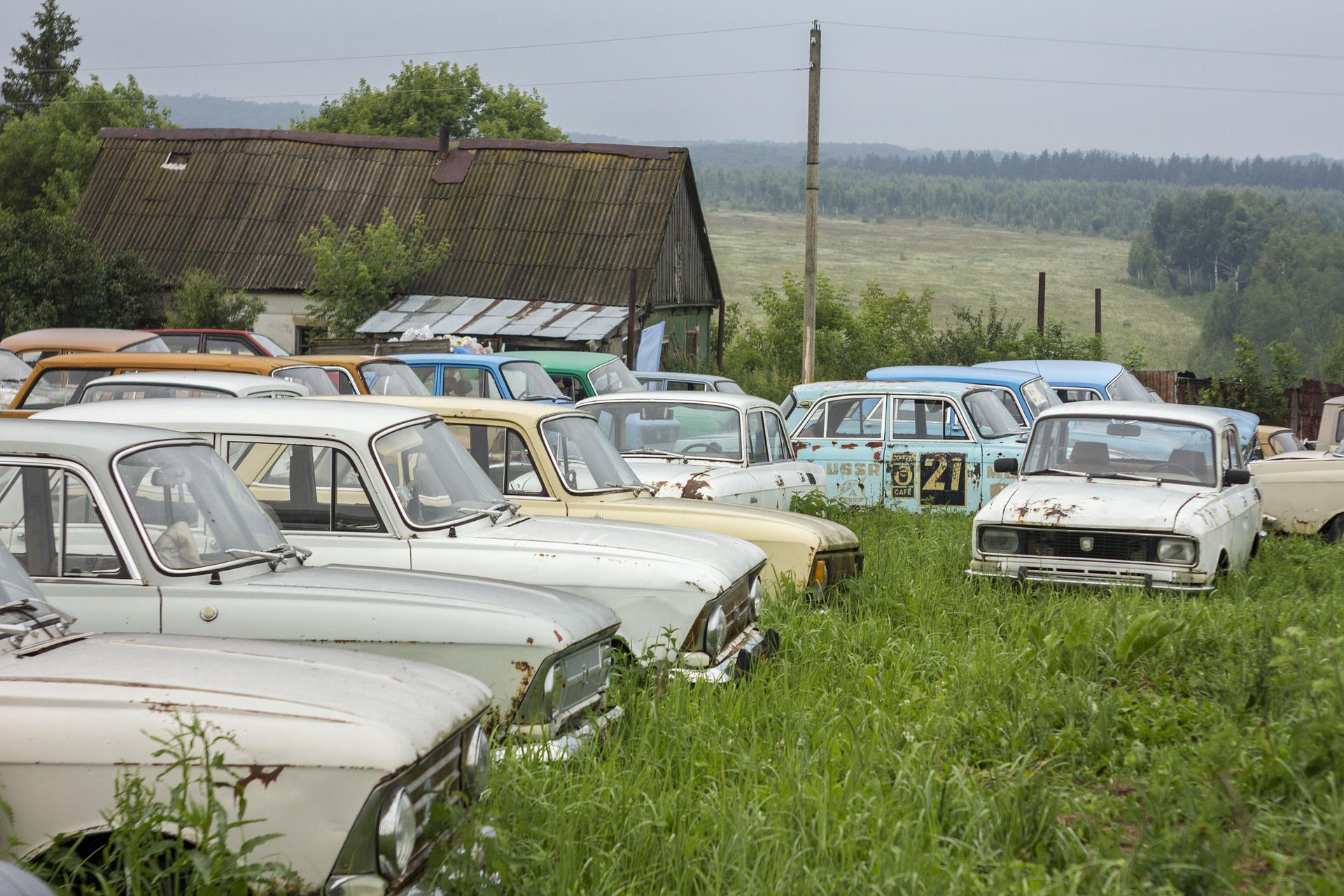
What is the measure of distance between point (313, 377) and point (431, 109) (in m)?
46.5

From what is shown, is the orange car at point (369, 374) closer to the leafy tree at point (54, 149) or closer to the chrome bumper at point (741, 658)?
the chrome bumper at point (741, 658)

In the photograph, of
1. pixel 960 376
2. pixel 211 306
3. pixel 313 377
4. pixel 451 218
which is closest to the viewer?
pixel 313 377

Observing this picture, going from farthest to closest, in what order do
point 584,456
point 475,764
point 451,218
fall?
point 451,218
point 584,456
point 475,764

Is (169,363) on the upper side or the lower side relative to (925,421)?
upper

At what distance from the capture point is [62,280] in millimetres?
30812

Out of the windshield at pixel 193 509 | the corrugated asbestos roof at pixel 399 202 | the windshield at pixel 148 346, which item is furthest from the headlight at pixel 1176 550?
the corrugated asbestos roof at pixel 399 202

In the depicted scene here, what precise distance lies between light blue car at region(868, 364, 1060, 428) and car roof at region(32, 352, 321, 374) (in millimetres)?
7116

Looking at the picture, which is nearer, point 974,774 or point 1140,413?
point 974,774

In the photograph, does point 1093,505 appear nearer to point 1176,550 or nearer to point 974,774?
point 1176,550

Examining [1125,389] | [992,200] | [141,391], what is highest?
[992,200]

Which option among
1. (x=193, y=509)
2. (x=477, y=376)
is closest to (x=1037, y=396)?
(x=477, y=376)

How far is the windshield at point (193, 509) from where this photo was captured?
15.1 ft

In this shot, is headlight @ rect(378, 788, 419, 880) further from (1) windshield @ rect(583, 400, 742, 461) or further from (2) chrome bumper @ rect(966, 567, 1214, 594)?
(1) windshield @ rect(583, 400, 742, 461)

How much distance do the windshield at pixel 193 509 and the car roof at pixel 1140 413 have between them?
6624 mm
